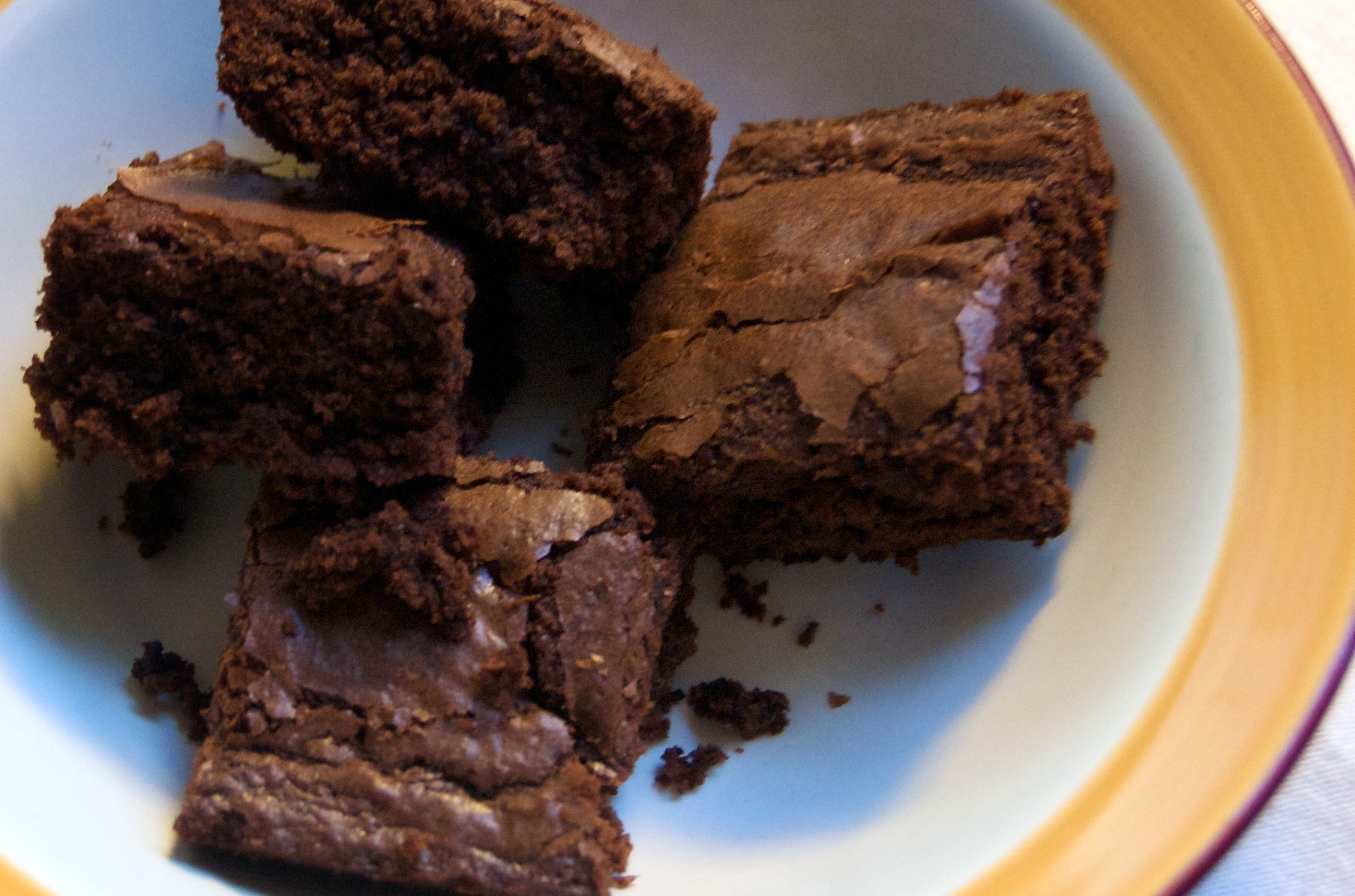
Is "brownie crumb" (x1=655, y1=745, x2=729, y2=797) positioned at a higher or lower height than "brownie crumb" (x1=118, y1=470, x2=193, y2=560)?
lower

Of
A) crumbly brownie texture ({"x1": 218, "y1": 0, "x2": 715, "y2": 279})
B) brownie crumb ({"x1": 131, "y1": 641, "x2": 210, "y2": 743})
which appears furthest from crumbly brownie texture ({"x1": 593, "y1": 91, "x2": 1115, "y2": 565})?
brownie crumb ({"x1": 131, "y1": 641, "x2": 210, "y2": 743})

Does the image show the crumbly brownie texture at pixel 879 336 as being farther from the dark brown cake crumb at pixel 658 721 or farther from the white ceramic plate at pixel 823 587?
the dark brown cake crumb at pixel 658 721

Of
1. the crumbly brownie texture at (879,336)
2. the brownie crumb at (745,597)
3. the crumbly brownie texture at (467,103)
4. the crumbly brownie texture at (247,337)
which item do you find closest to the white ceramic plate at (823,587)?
the brownie crumb at (745,597)

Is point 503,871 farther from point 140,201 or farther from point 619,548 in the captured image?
point 140,201

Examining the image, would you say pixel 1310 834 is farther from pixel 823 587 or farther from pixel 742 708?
pixel 742 708

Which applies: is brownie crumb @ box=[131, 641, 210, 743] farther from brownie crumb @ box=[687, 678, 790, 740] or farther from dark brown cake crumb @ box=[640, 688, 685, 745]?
brownie crumb @ box=[687, 678, 790, 740]

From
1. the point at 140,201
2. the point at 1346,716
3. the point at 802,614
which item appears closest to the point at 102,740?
the point at 140,201
